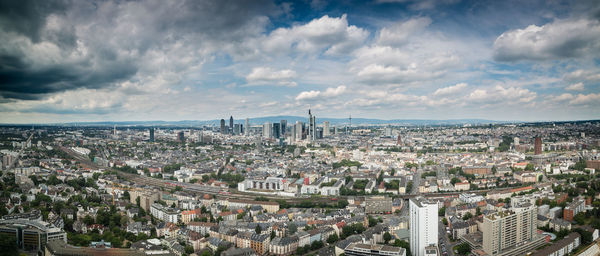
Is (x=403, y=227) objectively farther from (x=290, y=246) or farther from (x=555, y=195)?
(x=555, y=195)

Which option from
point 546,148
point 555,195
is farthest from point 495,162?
point 555,195

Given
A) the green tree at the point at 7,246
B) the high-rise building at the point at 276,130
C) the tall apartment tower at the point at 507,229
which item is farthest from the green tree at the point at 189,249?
the high-rise building at the point at 276,130

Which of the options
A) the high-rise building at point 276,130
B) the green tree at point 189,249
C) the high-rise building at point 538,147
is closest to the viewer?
the green tree at point 189,249

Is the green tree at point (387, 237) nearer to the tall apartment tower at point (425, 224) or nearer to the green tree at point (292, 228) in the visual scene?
the tall apartment tower at point (425, 224)

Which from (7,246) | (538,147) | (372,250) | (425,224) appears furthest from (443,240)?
(538,147)

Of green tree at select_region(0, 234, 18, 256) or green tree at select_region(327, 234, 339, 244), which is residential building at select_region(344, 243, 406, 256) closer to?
green tree at select_region(327, 234, 339, 244)

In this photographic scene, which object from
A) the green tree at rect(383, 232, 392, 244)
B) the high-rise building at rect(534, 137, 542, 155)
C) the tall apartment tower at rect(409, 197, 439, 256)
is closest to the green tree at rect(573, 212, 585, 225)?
the tall apartment tower at rect(409, 197, 439, 256)

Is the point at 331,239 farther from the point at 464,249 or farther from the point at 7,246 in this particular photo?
the point at 7,246

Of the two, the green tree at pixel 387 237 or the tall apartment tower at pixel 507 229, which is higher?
the tall apartment tower at pixel 507 229
